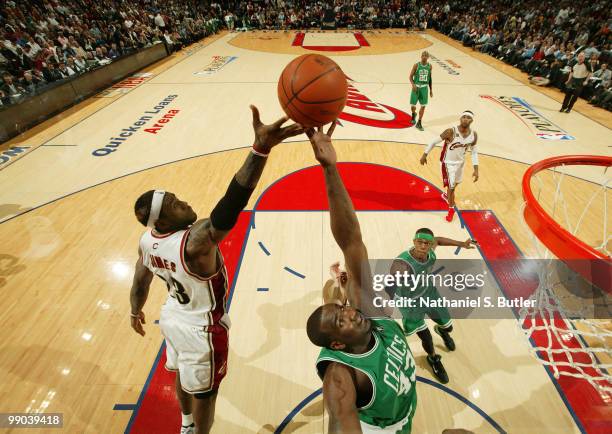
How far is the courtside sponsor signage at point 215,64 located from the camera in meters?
13.4

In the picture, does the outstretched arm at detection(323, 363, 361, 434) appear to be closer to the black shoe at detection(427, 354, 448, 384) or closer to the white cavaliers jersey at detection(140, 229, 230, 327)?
the white cavaliers jersey at detection(140, 229, 230, 327)

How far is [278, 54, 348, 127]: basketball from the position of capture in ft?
7.29

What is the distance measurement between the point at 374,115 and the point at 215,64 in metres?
8.57

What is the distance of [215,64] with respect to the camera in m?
14.6

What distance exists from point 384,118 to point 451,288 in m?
5.91

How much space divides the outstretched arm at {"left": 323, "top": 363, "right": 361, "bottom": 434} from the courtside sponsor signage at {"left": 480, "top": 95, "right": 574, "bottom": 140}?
28.2 feet

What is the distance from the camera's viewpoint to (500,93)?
10977mm

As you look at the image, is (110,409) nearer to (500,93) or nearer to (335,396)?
(335,396)

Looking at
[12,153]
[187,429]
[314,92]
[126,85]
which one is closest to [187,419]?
[187,429]

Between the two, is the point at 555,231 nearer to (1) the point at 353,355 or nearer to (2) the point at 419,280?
(2) the point at 419,280

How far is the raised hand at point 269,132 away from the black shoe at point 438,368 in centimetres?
273

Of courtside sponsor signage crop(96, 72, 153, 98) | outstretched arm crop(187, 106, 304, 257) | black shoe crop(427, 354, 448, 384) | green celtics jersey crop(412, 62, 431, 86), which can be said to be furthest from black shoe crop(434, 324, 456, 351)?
courtside sponsor signage crop(96, 72, 153, 98)

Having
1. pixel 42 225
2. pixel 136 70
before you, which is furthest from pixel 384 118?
pixel 136 70

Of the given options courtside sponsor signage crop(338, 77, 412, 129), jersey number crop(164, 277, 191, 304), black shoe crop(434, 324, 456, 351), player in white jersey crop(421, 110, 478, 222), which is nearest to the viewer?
jersey number crop(164, 277, 191, 304)
